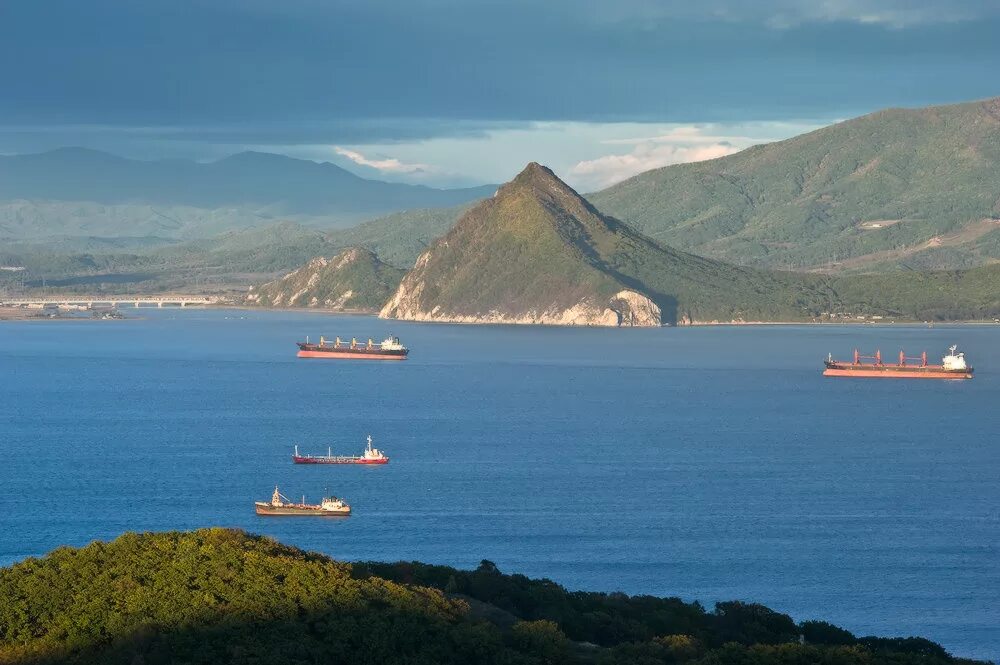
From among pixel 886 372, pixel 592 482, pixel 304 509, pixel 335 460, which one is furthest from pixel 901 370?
pixel 304 509

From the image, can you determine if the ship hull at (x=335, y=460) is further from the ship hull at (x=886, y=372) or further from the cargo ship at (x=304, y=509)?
the ship hull at (x=886, y=372)

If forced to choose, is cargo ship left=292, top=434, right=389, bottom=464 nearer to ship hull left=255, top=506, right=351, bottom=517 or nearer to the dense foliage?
ship hull left=255, top=506, right=351, bottom=517

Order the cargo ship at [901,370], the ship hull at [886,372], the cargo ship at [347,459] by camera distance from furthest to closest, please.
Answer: the ship hull at [886,372] → the cargo ship at [901,370] → the cargo ship at [347,459]

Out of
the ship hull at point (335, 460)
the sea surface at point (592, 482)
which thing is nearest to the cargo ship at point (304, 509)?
the sea surface at point (592, 482)

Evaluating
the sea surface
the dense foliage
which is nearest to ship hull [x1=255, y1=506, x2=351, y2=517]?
the sea surface

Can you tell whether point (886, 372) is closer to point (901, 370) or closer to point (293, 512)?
point (901, 370)
